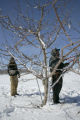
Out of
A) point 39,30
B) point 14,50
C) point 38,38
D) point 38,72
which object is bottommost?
point 38,72

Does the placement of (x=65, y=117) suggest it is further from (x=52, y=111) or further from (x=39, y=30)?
(x=39, y=30)

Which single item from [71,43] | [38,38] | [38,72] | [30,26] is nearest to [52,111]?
[38,72]

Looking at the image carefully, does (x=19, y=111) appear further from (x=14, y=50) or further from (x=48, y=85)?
(x=14, y=50)

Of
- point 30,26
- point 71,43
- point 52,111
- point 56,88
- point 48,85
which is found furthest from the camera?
point 56,88

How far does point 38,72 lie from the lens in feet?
12.8

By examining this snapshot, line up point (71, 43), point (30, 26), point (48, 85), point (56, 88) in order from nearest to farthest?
1. point (71, 43)
2. point (30, 26)
3. point (48, 85)
4. point (56, 88)

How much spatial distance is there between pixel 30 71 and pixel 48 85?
0.72 m

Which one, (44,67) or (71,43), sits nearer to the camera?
(71,43)

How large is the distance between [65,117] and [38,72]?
1605mm

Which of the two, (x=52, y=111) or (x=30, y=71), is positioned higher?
(x=30, y=71)

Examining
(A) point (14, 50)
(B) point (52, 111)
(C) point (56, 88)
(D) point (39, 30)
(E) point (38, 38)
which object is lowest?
(B) point (52, 111)

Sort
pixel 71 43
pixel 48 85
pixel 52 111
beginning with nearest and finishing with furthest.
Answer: pixel 71 43 → pixel 52 111 → pixel 48 85

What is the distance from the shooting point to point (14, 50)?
12.4 ft

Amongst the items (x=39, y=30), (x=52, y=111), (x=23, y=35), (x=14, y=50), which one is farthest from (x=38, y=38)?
(x=52, y=111)
